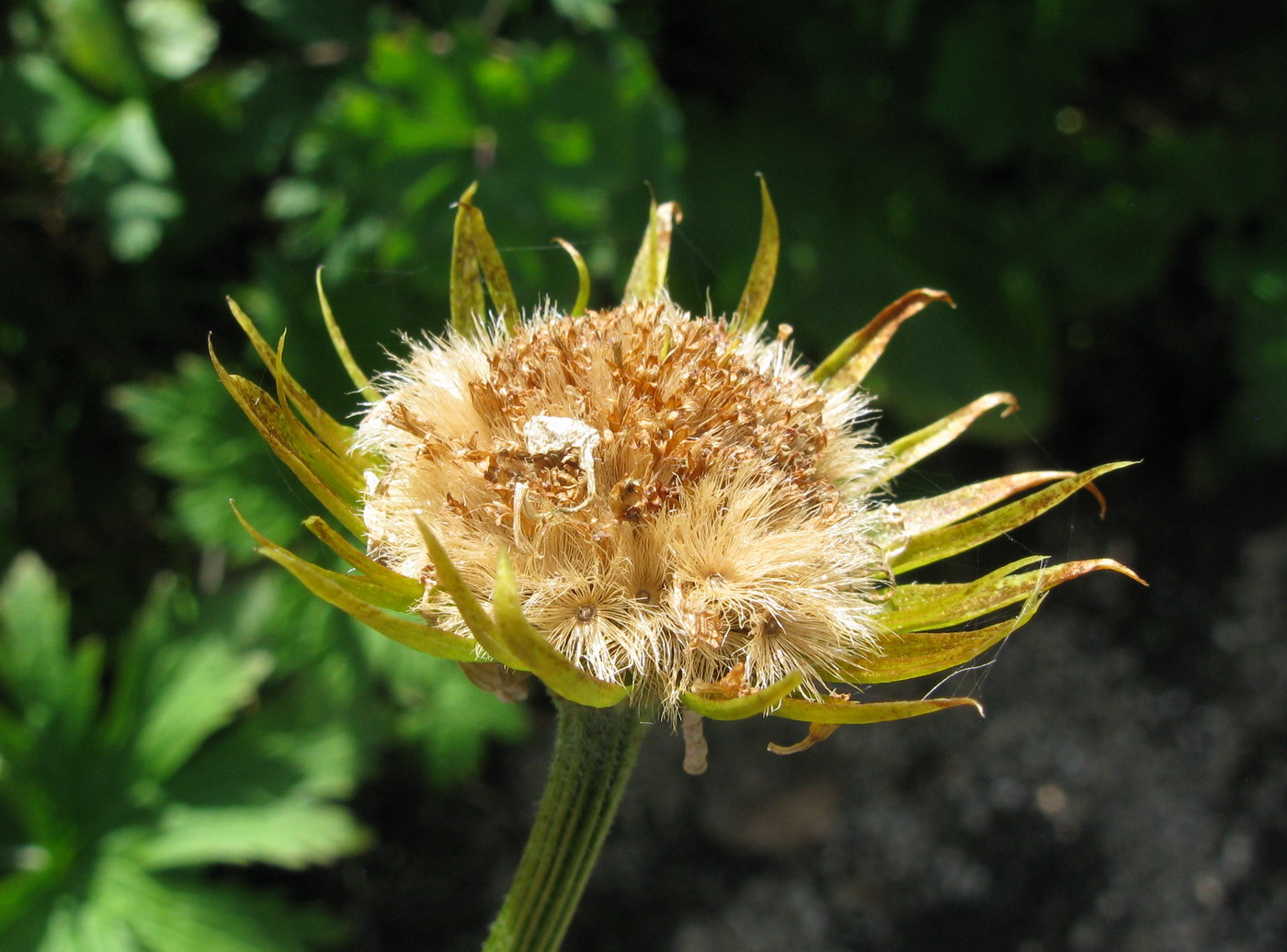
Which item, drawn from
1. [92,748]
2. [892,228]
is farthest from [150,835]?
[892,228]

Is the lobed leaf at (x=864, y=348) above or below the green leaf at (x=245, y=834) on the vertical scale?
above

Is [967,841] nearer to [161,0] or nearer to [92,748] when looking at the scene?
[92,748]

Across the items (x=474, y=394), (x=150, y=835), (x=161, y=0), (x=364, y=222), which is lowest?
(x=150, y=835)

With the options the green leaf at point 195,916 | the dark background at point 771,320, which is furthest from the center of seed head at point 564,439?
the green leaf at point 195,916

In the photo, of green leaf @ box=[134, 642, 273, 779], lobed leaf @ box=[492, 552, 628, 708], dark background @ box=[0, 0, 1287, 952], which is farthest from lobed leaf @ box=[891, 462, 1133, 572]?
green leaf @ box=[134, 642, 273, 779]

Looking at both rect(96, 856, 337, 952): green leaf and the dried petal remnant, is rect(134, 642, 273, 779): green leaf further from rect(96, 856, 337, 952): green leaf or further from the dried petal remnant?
the dried petal remnant

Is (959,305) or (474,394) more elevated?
(474,394)

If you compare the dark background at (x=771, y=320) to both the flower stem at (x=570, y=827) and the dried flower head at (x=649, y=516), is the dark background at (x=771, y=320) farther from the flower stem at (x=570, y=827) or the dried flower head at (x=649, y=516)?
the flower stem at (x=570, y=827)
